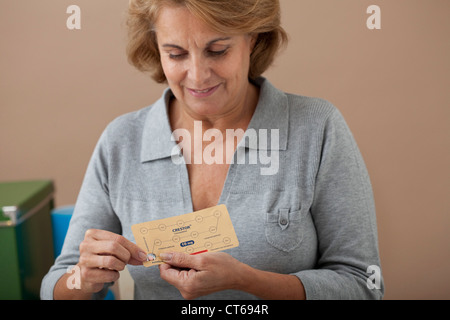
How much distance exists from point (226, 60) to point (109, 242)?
50cm

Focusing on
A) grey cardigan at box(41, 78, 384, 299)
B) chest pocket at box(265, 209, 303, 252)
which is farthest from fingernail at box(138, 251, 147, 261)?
chest pocket at box(265, 209, 303, 252)

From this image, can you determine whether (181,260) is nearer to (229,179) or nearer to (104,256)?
(104,256)

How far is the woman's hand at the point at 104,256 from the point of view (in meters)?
0.97

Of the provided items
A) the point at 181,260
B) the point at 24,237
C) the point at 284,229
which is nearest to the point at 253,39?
the point at 284,229

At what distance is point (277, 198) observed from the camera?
1.17 meters

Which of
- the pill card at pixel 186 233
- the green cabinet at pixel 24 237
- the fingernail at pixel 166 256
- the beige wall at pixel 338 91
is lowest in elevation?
the green cabinet at pixel 24 237

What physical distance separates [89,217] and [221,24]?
617 mm

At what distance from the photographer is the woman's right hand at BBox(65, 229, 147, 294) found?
38.4 inches

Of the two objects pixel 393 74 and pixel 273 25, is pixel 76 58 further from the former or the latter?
pixel 393 74

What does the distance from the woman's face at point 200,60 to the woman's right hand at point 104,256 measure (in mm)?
384

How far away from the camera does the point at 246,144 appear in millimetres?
1211

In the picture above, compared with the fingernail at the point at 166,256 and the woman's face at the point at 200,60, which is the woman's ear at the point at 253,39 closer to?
the woman's face at the point at 200,60

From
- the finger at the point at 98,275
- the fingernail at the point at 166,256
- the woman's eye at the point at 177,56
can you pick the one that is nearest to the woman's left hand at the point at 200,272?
the fingernail at the point at 166,256

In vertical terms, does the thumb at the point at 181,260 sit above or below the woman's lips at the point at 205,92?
below
